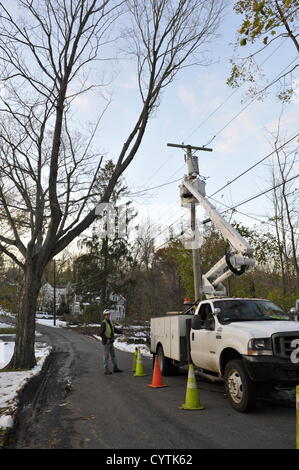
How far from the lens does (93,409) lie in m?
A: 7.23

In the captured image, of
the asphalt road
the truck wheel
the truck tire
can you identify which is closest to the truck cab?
the truck wheel

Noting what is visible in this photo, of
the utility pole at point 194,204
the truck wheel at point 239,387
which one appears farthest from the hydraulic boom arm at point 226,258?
the truck wheel at point 239,387

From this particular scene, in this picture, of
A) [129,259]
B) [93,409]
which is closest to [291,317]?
[93,409]

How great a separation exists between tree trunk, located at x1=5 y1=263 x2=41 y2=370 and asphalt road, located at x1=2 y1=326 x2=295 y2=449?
3307 millimetres

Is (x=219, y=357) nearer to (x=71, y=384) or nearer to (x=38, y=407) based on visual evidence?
(x=38, y=407)

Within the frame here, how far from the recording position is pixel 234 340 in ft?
23.2

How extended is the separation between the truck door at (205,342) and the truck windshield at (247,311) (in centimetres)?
29

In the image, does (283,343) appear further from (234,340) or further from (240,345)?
(234,340)

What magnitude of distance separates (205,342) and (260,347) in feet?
6.36

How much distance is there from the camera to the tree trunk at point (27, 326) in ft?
42.3

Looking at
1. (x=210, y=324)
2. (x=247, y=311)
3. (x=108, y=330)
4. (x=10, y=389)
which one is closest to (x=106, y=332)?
(x=108, y=330)

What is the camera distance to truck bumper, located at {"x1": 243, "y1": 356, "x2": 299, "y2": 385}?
6.32m

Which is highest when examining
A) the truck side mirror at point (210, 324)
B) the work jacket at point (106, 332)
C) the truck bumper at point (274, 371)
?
the truck side mirror at point (210, 324)

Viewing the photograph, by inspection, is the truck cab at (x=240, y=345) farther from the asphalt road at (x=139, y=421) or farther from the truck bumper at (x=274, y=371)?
the asphalt road at (x=139, y=421)
